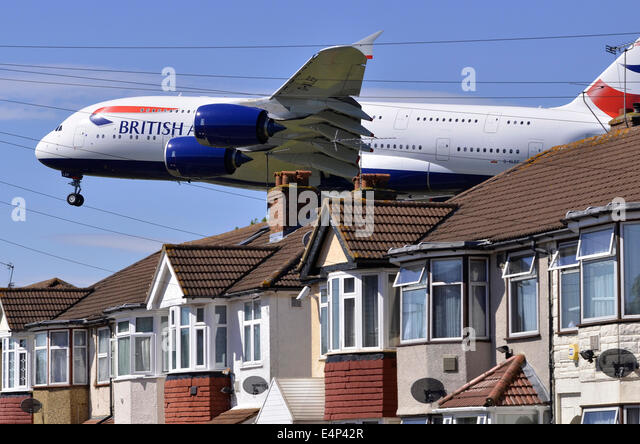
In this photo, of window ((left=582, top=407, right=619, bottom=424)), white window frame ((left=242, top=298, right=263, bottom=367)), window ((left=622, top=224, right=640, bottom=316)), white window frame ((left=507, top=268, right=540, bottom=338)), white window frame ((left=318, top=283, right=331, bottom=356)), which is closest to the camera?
window ((left=622, top=224, right=640, bottom=316))

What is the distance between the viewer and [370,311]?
2697 centimetres

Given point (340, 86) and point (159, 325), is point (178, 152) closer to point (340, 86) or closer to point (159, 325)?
point (340, 86)

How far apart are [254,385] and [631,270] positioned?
1295 cm

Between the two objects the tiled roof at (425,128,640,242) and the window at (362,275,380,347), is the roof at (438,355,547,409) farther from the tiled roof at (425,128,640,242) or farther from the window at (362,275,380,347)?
the window at (362,275,380,347)

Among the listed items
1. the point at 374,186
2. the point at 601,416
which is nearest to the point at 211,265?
the point at 374,186

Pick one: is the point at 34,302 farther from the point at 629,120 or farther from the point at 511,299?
the point at 511,299

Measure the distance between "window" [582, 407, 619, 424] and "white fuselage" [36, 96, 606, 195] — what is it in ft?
115

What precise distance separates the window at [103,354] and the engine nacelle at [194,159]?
1274cm

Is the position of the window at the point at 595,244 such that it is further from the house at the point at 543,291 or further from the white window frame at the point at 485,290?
the white window frame at the point at 485,290

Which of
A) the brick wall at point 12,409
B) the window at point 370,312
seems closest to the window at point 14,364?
the brick wall at point 12,409

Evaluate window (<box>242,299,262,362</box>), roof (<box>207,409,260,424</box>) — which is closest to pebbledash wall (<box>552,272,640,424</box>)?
roof (<box>207,409,260,424</box>)

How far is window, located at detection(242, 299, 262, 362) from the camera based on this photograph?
32344mm

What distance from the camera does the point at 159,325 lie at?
36125 mm

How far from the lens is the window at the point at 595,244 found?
2123 centimetres
